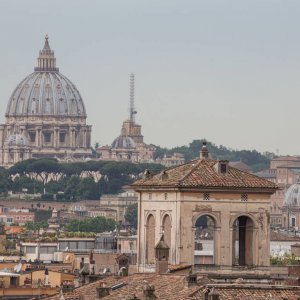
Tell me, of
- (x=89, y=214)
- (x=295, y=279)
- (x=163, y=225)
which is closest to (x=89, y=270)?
(x=163, y=225)

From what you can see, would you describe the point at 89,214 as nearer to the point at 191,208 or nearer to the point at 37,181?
the point at 37,181

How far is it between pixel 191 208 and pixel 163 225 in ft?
2.20

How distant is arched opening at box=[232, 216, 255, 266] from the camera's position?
3322cm

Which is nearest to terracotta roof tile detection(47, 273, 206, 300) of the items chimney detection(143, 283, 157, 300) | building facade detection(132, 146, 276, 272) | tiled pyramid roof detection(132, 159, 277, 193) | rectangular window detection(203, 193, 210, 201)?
chimney detection(143, 283, 157, 300)

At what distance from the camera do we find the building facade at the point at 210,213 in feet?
107

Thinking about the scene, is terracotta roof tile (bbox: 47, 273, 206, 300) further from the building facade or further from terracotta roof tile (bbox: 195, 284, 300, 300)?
the building facade

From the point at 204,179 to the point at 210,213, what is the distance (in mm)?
546

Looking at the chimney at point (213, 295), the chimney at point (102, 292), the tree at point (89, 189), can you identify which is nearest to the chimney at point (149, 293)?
the chimney at point (213, 295)

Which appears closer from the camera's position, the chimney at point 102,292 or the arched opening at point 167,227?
the chimney at point 102,292

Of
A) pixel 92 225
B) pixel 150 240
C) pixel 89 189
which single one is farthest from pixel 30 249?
pixel 89 189

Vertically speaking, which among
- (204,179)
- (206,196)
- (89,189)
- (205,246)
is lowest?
(206,196)

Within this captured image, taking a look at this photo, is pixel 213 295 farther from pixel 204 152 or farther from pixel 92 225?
pixel 92 225

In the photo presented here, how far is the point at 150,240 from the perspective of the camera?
33594mm

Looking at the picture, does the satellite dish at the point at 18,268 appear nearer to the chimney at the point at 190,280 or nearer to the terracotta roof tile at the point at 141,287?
the terracotta roof tile at the point at 141,287
